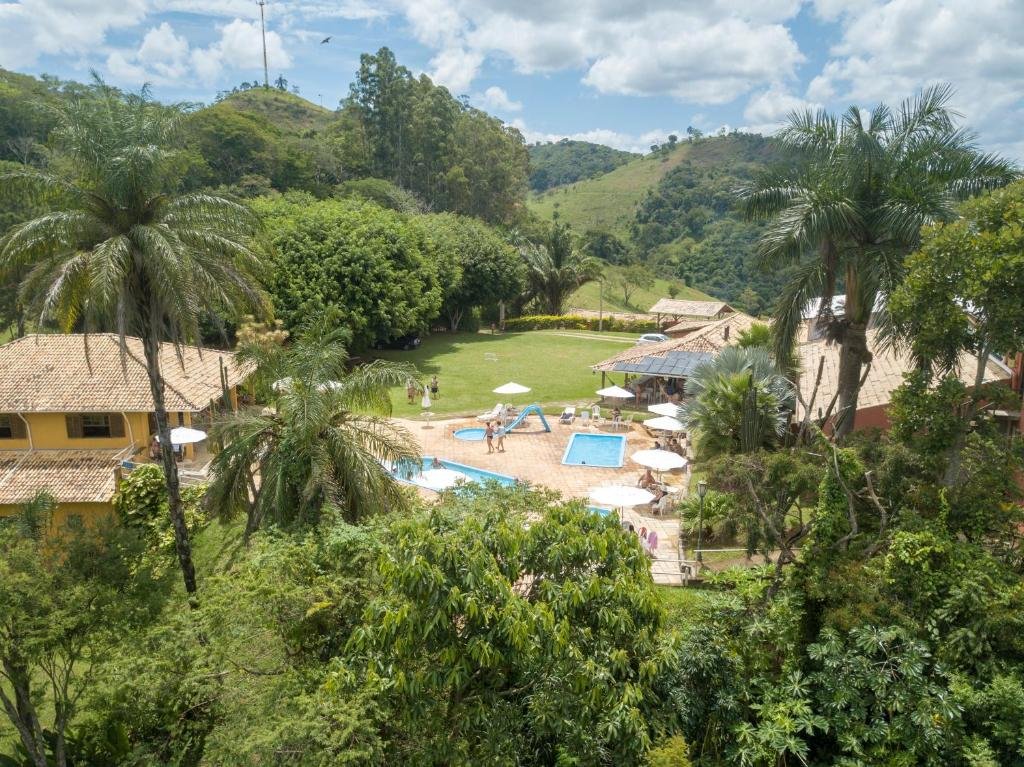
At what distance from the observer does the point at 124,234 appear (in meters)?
13.7

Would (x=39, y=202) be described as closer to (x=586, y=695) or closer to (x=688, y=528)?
(x=586, y=695)

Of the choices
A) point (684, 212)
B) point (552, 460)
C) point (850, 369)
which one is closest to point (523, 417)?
point (552, 460)

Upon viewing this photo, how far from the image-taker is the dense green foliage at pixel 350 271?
117 feet

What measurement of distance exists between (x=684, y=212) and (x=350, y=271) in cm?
9788

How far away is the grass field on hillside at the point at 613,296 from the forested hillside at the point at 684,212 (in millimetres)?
11006

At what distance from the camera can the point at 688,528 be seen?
738 inches

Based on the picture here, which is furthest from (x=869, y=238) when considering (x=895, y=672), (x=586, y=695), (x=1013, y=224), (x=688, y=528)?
(x=586, y=695)

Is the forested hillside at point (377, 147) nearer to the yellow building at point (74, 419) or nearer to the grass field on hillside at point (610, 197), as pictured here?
the yellow building at point (74, 419)

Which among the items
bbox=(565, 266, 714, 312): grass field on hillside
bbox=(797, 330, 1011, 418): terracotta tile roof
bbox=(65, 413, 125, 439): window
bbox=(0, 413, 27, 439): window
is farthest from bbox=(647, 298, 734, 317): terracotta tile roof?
bbox=(0, 413, 27, 439): window

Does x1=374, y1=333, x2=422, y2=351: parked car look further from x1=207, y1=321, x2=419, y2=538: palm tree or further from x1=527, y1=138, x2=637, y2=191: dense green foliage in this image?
x1=527, y1=138, x2=637, y2=191: dense green foliage

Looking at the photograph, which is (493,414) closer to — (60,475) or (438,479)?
(438,479)

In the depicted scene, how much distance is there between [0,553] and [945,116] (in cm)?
1912

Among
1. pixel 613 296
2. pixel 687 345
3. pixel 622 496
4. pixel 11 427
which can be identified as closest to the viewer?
pixel 622 496

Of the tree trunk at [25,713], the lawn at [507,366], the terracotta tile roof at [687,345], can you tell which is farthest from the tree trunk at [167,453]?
the terracotta tile roof at [687,345]
